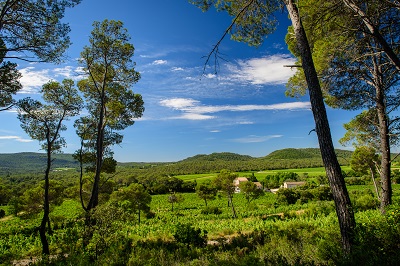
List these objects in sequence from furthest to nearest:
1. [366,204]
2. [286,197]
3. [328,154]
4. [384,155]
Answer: [286,197] < [366,204] < [384,155] < [328,154]

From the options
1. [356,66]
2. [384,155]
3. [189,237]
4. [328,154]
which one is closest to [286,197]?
[189,237]

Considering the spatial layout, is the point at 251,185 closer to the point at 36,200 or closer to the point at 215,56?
the point at 36,200

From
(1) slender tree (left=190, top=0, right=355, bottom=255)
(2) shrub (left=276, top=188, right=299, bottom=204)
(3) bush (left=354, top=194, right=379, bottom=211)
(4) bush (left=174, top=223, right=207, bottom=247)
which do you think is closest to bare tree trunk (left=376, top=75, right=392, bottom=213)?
(1) slender tree (left=190, top=0, right=355, bottom=255)

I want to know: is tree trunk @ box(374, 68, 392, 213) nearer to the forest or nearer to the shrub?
the forest

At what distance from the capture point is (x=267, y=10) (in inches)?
273

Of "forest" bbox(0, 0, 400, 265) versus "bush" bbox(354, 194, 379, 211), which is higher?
"forest" bbox(0, 0, 400, 265)

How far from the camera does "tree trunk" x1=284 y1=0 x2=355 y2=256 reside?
4.36 metres

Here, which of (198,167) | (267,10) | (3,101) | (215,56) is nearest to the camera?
(215,56)

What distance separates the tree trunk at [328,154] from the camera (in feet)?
14.3

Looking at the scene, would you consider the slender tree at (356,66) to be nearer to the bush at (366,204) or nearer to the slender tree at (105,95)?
the slender tree at (105,95)

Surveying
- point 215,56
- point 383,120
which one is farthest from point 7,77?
point 383,120

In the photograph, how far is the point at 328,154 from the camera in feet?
15.4

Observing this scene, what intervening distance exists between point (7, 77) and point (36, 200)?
2862cm

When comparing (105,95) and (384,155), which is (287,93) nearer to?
(384,155)
